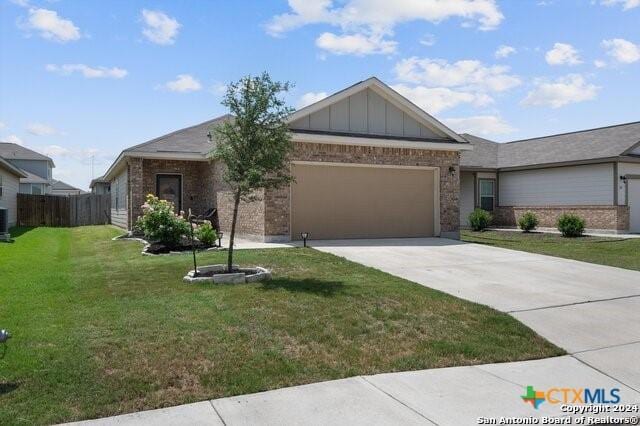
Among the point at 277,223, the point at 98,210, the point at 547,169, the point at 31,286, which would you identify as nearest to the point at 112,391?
the point at 31,286

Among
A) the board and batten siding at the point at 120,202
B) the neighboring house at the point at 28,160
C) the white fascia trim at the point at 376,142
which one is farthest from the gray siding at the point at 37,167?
the white fascia trim at the point at 376,142

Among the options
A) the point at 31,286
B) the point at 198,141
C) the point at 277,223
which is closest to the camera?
the point at 31,286

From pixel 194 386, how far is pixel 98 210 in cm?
2786

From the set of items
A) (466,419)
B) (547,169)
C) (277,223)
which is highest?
(547,169)

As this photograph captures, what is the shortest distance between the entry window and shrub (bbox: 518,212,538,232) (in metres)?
3.36

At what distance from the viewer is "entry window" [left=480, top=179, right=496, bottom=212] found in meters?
26.3

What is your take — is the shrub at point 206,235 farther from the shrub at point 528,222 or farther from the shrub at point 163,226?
the shrub at point 528,222

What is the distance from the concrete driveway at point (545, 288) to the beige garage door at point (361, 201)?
1163 millimetres

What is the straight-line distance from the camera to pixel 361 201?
637 inches

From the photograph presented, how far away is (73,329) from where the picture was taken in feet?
19.9

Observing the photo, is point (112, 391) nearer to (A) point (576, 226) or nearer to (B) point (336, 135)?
(B) point (336, 135)

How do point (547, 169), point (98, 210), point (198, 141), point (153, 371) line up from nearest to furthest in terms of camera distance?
point (153, 371) < point (198, 141) < point (547, 169) < point (98, 210)

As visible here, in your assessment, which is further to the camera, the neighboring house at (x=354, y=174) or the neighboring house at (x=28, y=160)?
the neighboring house at (x=28, y=160)

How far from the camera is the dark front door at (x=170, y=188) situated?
18.9 m
